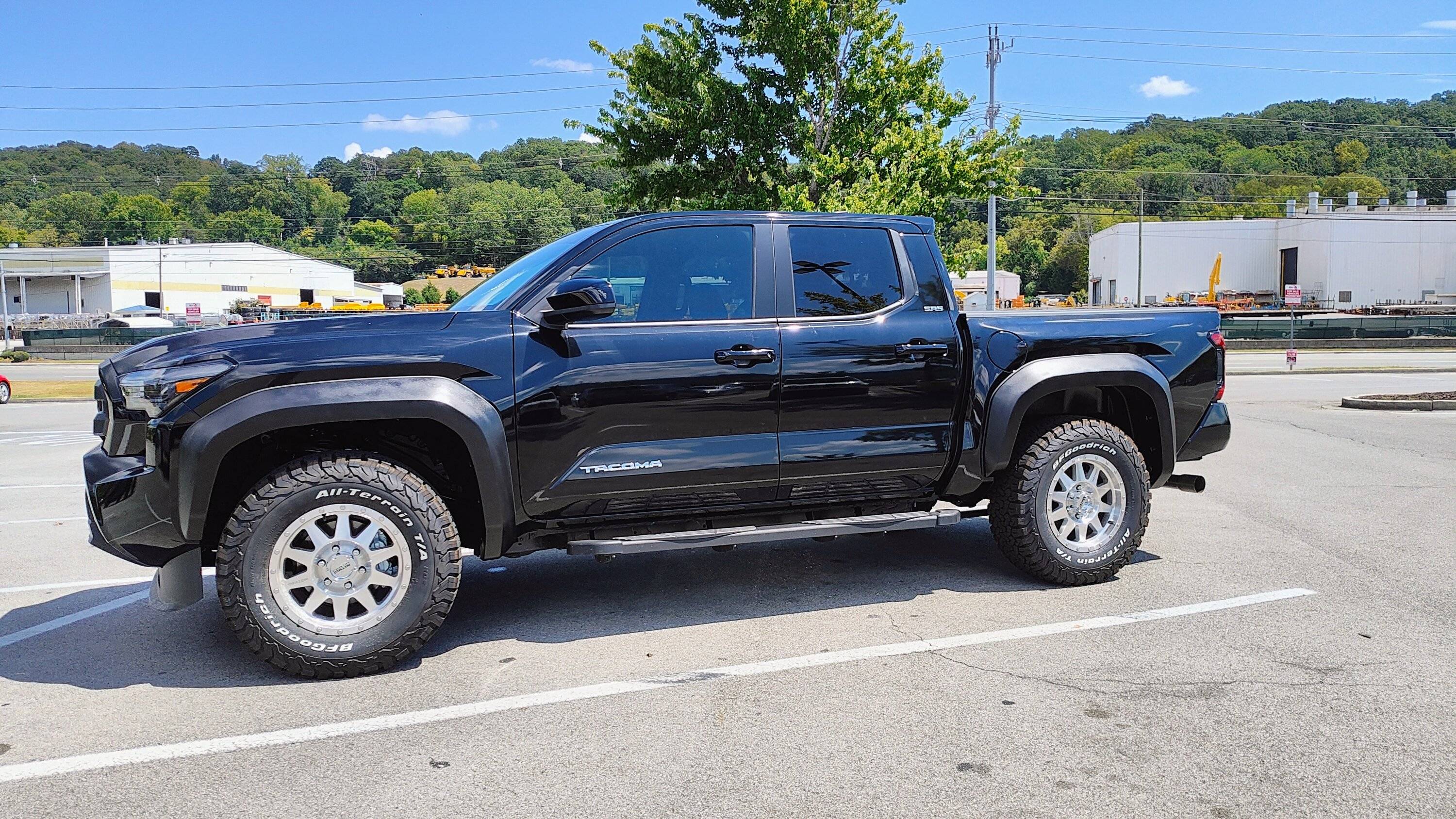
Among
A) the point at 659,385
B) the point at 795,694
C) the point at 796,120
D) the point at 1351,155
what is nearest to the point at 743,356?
the point at 659,385

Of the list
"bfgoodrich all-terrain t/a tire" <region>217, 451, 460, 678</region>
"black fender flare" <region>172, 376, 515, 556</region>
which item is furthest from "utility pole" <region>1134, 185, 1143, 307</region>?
"bfgoodrich all-terrain t/a tire" <region>217, 451, 460, 678</region>

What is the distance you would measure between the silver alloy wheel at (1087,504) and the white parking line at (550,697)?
1.84 ft

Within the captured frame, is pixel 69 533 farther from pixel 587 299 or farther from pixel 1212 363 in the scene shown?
pixel 1212 363

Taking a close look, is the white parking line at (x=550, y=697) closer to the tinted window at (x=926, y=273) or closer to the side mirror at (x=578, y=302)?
the side mirror at (x=578, y=302)

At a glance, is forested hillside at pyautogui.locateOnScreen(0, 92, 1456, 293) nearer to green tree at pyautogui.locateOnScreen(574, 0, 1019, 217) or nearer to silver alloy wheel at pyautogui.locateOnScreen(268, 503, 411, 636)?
green tree at pyautogui.locateOnScreen(574, 0, 1019, 217)

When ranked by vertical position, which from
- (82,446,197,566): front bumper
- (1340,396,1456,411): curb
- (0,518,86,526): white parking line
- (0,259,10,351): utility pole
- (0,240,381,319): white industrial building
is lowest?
(0,518,86,526): white parking line

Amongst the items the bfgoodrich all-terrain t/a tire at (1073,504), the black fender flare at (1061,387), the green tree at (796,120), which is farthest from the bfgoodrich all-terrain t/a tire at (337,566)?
the green tree at (796,120)

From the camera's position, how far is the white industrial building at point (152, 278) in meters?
75.8

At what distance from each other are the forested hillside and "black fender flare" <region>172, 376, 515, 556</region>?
3368 inches

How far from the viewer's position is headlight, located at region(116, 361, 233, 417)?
13.4 feet

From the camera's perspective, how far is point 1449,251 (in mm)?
73125

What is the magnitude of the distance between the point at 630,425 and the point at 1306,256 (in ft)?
276

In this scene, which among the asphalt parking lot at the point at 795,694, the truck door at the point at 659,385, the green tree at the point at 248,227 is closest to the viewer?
the asphalt parking lot at the point at 795,694

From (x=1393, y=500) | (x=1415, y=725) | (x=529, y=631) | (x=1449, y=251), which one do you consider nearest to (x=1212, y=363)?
(x=1415, y=725)
